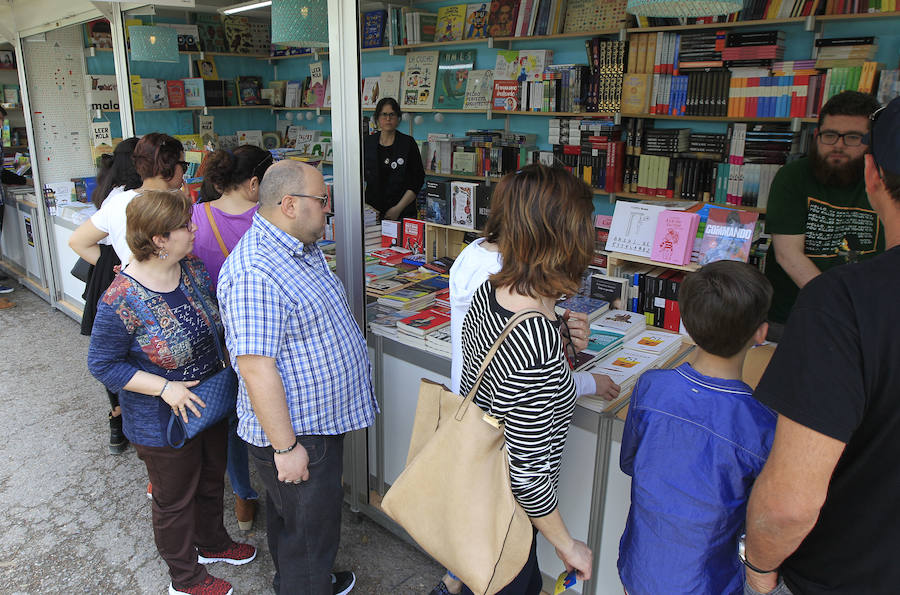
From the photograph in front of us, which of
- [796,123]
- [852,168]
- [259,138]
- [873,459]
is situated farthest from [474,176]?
[873,459]

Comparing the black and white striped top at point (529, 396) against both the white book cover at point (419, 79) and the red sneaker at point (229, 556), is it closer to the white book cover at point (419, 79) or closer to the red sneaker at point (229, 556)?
the red sneaker at point (229, 556)

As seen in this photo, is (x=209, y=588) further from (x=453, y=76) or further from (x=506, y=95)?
(x=453, y=76)

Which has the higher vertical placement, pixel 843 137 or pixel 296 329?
pixel 843 137

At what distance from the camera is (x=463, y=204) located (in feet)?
12.0

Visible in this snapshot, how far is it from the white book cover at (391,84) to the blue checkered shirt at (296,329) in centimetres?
512

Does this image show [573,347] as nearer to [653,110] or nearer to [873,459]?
[873,459]

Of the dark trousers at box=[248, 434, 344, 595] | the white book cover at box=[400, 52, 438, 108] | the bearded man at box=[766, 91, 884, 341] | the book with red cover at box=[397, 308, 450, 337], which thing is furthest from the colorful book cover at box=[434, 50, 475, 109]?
the dark trousers at box=[248, 434, 344, 595]

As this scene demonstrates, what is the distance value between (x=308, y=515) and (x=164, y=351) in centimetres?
72

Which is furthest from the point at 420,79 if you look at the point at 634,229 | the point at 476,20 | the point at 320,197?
the point at 320,197

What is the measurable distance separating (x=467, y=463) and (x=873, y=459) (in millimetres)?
821

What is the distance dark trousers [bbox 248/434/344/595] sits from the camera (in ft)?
6.43

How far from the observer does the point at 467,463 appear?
152 cm

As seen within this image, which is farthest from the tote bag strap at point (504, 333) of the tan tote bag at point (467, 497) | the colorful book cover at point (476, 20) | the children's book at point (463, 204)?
the colorful book cover at point (476, 20)

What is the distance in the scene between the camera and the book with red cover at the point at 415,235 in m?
3.74
